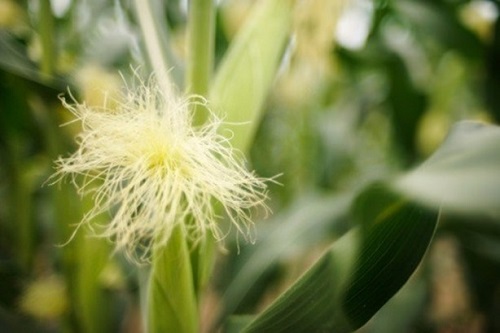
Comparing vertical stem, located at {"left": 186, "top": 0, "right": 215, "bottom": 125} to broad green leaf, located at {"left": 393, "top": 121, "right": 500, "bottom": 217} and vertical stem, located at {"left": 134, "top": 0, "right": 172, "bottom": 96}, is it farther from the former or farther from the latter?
broad green leaf, located at {"left": 393, "top": 121, "right": 500, "bottom": 217}

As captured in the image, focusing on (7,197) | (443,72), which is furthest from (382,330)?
(443,72)

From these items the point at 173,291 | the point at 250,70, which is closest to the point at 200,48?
the point at 250,70

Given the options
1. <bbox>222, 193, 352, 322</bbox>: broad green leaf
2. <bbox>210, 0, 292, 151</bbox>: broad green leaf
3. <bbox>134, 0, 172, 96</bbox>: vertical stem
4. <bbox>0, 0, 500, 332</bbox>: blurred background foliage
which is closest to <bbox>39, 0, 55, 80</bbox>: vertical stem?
<bbox>0, 0, 500, 332</bbox>: blurred background foliage

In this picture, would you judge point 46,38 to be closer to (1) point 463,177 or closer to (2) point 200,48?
(2) point 200,48

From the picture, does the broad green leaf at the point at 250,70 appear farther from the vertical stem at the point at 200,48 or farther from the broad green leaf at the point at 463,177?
the broad green leaf at the point at 463,177

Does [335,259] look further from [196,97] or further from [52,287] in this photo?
[52,287]

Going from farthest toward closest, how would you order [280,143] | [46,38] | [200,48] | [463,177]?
1. [280,143]
2. [46,38]
3. [200,48]
4. [463,177]

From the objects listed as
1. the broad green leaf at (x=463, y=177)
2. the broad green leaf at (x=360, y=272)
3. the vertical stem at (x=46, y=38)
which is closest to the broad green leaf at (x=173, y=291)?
the broad green leaf at (x=360, y=272)
